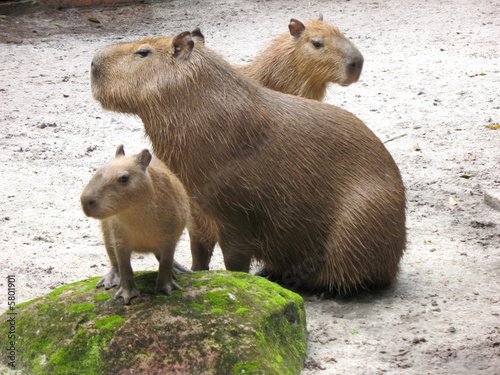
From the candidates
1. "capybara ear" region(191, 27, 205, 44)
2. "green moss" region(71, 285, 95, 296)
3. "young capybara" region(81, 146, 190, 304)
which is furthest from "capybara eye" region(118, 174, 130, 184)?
"capybara ear" region(191, 27, 205, 44)

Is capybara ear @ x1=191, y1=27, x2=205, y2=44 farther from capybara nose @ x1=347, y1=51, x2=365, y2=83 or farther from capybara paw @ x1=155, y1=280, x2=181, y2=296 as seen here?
capybara nose @ x1=347, y1=51, x2=365, y2=83

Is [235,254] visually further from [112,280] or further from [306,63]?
[306,63]

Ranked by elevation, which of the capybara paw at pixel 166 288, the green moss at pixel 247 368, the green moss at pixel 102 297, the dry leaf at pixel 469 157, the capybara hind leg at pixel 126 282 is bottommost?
the dry leaf at pixel 469 157

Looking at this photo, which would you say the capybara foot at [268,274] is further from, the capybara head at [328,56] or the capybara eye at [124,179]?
the capybara eye at [124,179]

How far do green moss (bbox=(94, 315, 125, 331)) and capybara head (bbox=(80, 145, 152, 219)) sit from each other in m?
0.56

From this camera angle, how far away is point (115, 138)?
6781mm

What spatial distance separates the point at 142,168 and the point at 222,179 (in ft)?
3.22

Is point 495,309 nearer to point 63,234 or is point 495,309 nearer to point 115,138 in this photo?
point 63,234

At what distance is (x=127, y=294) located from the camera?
3.25 metres

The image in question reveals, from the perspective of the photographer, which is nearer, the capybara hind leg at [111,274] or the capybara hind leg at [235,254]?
the capybara hind leg at [111,274]

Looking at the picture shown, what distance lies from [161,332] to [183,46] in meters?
1.55

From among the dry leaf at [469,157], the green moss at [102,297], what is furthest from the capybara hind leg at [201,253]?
the dry leaf at [469,157]

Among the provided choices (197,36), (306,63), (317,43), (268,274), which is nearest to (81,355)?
(268,274)

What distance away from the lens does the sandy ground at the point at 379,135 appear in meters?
3.80
